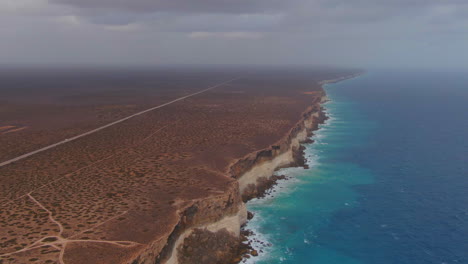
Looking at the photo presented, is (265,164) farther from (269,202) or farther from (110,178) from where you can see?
(110,178)

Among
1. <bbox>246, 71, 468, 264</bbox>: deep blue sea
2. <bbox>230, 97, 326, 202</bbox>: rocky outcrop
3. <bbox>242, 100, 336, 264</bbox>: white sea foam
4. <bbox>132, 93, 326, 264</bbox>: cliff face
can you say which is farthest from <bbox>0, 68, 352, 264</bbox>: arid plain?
<bbox>246, 71, 468, 264</bbox>: deep blue sea

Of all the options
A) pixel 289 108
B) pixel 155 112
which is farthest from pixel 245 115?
pixel 155 112

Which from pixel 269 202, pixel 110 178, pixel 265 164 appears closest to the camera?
pixel 110 178

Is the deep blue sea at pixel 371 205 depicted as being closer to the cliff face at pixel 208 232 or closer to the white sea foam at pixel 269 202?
the white sea foam at pixel 269 202

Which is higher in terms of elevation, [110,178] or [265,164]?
[110,178]

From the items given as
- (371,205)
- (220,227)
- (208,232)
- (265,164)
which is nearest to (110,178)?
(208,232)

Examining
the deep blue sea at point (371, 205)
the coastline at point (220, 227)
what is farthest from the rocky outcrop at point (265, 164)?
the deep blue sea at point (371, 205)

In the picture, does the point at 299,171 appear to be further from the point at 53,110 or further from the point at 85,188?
the point at 53,110

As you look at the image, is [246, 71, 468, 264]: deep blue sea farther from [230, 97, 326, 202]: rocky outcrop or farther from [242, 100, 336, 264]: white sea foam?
[230, 97, 326, 202]: rocky outcrop
